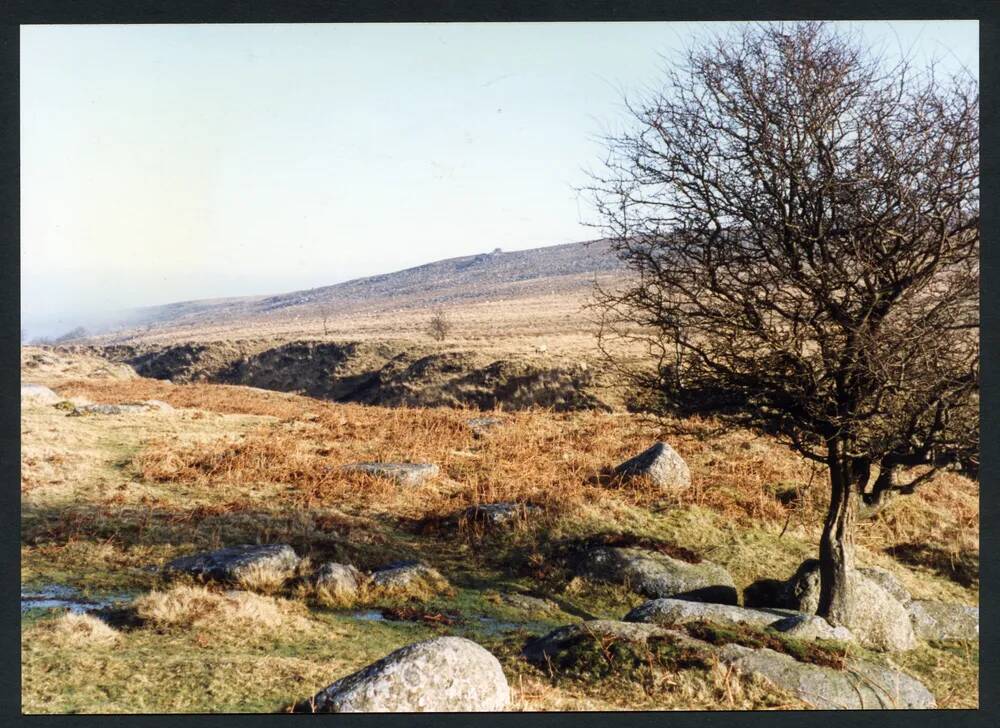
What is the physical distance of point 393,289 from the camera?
188 metres

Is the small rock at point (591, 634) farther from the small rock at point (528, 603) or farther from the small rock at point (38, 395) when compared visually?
the small rock at point (38, 395)

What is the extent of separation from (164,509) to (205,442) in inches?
195

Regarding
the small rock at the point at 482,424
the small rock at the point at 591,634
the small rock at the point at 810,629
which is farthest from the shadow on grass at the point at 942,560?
the small rock at the point at 482,424

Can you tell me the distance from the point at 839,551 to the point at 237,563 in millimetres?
8619

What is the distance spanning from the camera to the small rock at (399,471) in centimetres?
1825

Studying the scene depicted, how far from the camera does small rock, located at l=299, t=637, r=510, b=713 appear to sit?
7336 millimetres

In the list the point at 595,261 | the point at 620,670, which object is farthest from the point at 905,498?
the point at 595,261

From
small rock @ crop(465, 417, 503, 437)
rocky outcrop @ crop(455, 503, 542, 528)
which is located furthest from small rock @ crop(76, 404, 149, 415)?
rocky outcrop @ crop(455, 503, 542, 528)

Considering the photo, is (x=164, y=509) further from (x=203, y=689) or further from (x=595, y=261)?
(x=595, y=261)

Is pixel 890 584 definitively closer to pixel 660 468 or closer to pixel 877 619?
pixel 877 619

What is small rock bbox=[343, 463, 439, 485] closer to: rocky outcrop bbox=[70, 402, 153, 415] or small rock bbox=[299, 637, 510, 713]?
rocky outcrop bbox=[70, 402, 153, 415]

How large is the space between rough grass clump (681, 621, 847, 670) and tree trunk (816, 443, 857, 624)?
1482 mm

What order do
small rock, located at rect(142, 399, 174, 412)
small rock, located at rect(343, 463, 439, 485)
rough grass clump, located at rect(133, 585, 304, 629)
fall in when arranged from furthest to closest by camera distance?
small rock, located at rect(142, 399, 174, 412)
small rock, located at rect(343, 463, 439, 485)
rough grass clump, located at rect(133, 585, 304, 629)

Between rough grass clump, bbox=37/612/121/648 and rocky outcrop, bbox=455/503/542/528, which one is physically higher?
rough grass clump, bbox=37/612/121/648
